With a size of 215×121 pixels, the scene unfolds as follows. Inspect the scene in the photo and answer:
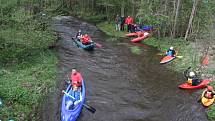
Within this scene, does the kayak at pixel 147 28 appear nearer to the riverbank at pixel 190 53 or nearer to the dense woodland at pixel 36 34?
the dense woodland at pixel 36 34

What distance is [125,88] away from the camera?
17703 millimetres

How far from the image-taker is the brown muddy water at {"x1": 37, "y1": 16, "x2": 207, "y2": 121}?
580 inches

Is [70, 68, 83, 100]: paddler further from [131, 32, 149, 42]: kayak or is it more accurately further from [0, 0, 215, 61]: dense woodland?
[131, 32, 149, 42]: kayak

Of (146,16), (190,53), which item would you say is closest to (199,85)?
(190,53)

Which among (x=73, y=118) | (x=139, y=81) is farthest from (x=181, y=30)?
(x=73, y=118)

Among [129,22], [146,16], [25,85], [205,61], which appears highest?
[146,16]

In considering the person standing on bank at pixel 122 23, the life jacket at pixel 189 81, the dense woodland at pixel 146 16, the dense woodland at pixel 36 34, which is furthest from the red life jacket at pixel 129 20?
the life jacket at pixel 189 81

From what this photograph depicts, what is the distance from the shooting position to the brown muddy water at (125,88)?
14.7 metres

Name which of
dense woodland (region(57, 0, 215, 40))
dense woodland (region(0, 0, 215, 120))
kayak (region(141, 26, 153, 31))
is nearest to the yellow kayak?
dense woodland (region(0, 0, 215, 120))

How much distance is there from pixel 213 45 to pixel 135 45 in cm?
654

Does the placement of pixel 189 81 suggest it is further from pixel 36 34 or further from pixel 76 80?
pixel 36 34

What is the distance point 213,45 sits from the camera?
920 inches

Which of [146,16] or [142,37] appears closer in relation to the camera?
[146,16]

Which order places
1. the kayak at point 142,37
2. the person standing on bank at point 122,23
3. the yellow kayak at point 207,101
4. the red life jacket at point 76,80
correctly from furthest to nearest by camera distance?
the person standing on bank at point 122,23 < the kayak at point 142,37 < the red life jacket at point 76,80 < the yellow kayak at point 207,101
